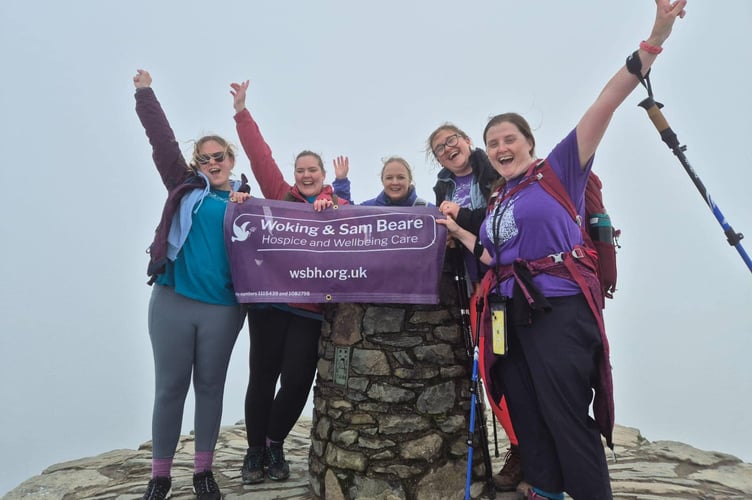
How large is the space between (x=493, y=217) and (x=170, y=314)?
2.77m

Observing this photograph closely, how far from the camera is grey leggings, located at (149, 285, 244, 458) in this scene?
377 cm

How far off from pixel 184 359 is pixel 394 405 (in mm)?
1895

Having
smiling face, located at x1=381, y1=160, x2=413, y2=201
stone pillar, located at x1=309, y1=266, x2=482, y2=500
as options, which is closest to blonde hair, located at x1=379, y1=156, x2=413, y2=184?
smiling face, located at x1=381, y1=160, x2=413, y2=201

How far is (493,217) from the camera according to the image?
10.5ft

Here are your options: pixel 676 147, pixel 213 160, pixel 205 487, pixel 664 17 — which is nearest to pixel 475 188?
pixel 676 147

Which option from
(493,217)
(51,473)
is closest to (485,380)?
(493,217)

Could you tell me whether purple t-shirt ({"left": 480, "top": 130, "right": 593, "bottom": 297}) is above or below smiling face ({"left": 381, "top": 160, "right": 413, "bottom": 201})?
below

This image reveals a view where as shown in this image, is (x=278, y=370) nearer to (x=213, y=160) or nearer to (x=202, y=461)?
(x=202, y=461)

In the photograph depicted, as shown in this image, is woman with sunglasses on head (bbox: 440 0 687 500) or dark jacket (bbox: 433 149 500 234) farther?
dark jacket (bbox: 433 149 500 234)

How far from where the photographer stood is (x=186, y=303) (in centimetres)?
381

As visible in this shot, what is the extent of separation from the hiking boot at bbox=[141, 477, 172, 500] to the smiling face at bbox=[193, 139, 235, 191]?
267 centimetres

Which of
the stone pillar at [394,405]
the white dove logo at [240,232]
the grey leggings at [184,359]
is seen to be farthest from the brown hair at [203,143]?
the stone pillar at [394,405]

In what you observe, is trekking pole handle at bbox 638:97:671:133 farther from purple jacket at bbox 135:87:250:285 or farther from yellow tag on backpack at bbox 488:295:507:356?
purple jacket at bbox 135:87:250:285

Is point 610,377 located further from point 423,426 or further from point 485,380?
point 423,426
